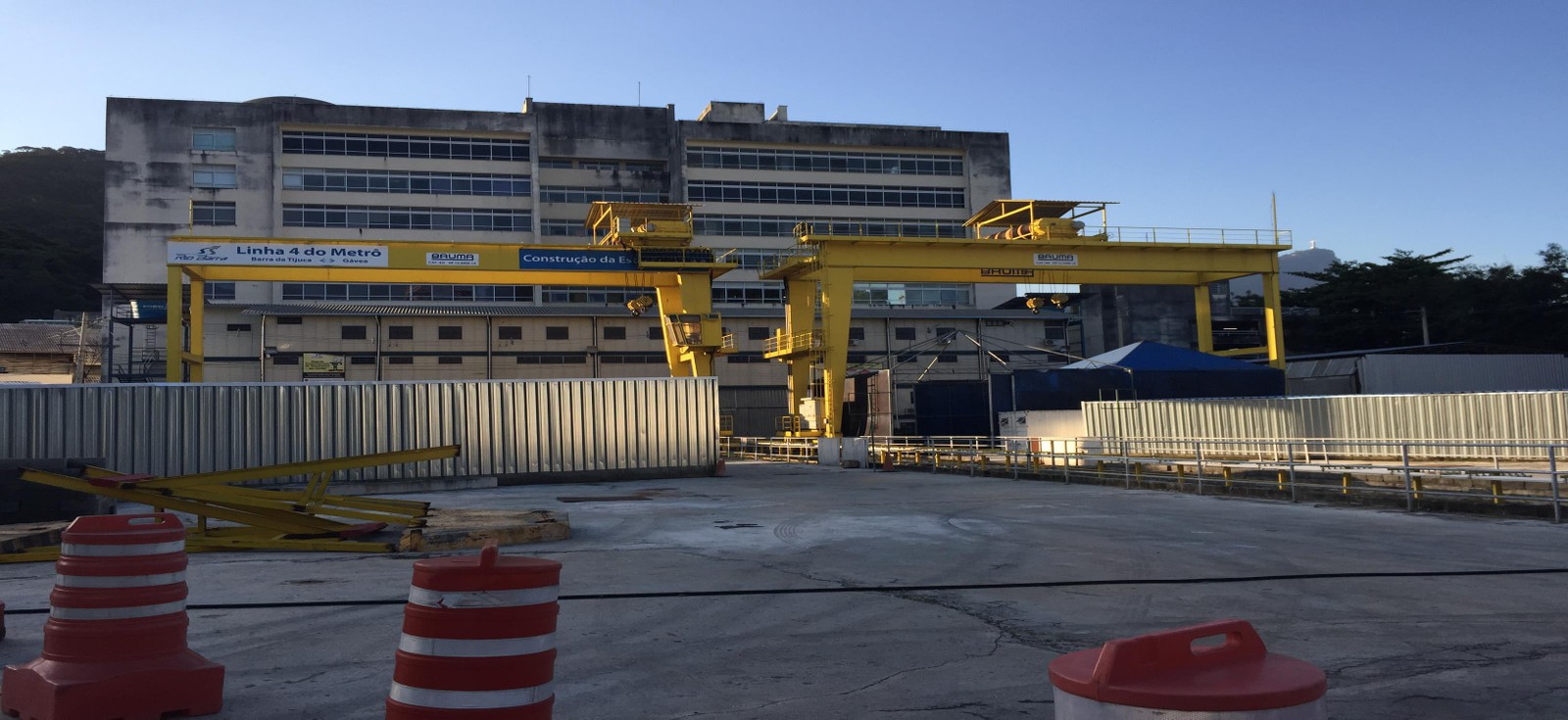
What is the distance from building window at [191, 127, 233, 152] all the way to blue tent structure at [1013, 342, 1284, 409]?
5167 cm

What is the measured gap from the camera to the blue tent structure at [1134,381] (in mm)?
34781

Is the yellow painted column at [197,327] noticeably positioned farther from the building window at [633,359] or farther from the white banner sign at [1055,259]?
the white banner sign at [1055,259]

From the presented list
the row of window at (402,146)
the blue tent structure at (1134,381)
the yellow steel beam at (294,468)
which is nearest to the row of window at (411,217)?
the row of window at (402,146)

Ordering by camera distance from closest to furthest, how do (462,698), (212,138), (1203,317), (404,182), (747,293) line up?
(462,698) < (1203,317) < (212,138) < (404,182) < (747,293)

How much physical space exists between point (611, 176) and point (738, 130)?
9.18 m

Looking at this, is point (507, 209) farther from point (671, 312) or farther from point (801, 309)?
point (671, 312)

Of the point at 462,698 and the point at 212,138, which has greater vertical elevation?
the point at 212,138

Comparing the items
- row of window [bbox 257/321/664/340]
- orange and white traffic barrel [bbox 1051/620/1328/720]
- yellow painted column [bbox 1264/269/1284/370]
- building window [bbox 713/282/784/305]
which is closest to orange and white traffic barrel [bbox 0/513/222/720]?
orange and white traffic barrel [bbox 1051/620/1328/720]

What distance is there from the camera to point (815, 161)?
2820 inches

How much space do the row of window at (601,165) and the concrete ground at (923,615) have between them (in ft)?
192

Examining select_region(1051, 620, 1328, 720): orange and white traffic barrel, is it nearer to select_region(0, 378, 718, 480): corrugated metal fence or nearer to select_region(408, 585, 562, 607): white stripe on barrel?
select_region(408, 585, 562, 607): white stripe on barrel

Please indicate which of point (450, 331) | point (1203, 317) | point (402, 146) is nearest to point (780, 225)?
point (402, 146)

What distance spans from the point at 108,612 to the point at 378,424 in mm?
21562

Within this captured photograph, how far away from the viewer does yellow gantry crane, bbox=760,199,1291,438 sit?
117ft
